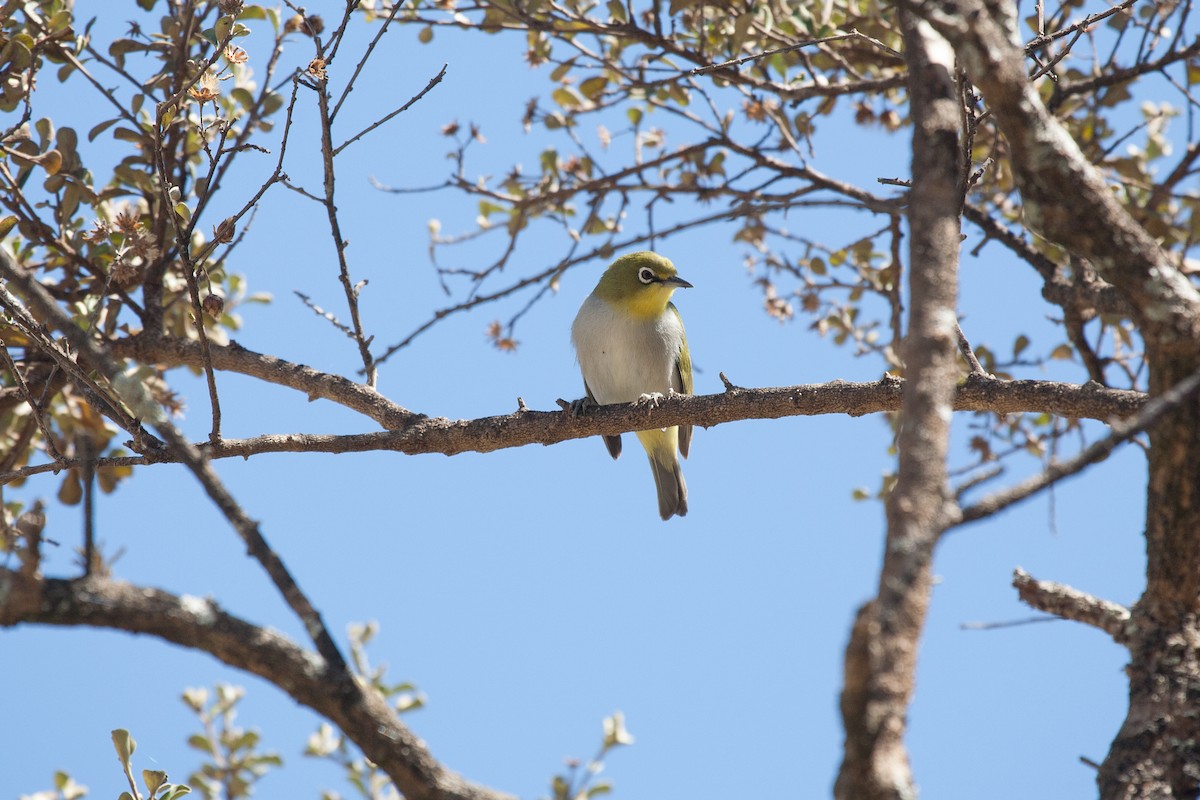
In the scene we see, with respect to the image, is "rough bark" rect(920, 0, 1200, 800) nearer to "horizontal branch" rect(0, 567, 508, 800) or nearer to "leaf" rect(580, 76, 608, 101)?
"horizontal branch" rect(0, 567, 508, 800)

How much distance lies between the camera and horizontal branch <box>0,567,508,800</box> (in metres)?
1.78

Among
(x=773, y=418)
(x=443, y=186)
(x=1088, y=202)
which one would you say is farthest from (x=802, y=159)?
(x=1088, y=202)

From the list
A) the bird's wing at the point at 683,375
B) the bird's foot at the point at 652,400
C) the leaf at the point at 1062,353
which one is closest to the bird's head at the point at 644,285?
the bird's wing at the point at 683,375

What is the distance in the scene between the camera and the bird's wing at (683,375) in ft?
22.4

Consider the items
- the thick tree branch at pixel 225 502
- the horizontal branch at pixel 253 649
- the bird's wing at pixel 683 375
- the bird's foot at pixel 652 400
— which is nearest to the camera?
the horizontal branch at pixel 253 649

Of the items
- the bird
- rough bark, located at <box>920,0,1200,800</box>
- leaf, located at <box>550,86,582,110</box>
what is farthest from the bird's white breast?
rough bark, located at <box>920,0,1200,800</box>

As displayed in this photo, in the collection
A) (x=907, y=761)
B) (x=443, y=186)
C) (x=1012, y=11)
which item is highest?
(x=443, y=186)

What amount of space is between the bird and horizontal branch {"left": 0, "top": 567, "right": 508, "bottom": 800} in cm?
474

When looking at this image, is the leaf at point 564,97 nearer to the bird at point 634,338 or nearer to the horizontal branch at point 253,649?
→ the bird at point 634,338

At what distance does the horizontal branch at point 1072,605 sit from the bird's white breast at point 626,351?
12.9 ft

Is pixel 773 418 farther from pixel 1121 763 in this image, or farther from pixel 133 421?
pixel 133 421

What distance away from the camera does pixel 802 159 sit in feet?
18.5

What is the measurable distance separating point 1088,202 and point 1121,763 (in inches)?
44.3

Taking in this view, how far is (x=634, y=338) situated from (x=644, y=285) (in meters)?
0.36
